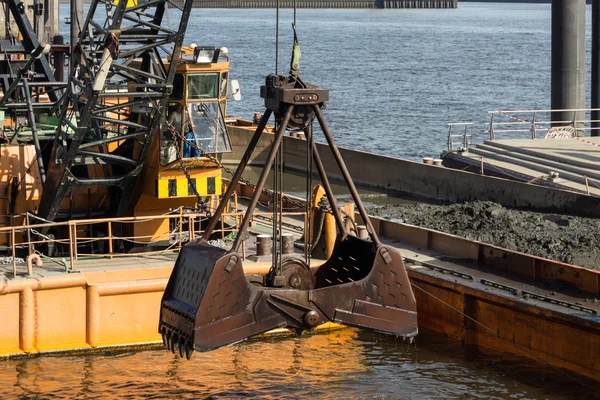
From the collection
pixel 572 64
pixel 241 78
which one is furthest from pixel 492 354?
pixel 241 78

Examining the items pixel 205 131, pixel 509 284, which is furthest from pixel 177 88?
pixel 509 284

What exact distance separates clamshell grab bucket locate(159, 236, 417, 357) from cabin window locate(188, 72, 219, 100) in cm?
1098

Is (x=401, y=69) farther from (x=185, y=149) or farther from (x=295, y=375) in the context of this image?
(x=295, y=375)

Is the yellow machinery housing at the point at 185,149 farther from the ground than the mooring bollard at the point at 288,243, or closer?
farther from the ground

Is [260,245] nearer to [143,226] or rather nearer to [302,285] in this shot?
[143,226]

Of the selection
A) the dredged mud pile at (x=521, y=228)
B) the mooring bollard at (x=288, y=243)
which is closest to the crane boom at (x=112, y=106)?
the mooring bollard at (x=288, y=243)

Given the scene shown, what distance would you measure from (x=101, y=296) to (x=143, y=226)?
3496 millimetres

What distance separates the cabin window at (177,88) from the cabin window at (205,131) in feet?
1.00

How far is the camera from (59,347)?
67.3 ft

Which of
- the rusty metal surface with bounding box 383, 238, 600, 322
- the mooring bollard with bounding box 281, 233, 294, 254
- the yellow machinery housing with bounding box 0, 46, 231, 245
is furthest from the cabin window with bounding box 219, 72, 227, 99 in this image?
the rusty metal surface with bounding box 383, 238, 600, 322

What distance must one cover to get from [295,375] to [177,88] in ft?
21.5

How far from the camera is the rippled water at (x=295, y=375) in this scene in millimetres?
19609

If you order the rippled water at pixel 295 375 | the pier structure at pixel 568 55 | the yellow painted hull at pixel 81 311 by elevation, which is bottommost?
the rippled water at pixel 295 375

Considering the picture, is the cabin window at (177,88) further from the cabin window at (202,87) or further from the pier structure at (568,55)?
the pier structure at (568,55)
